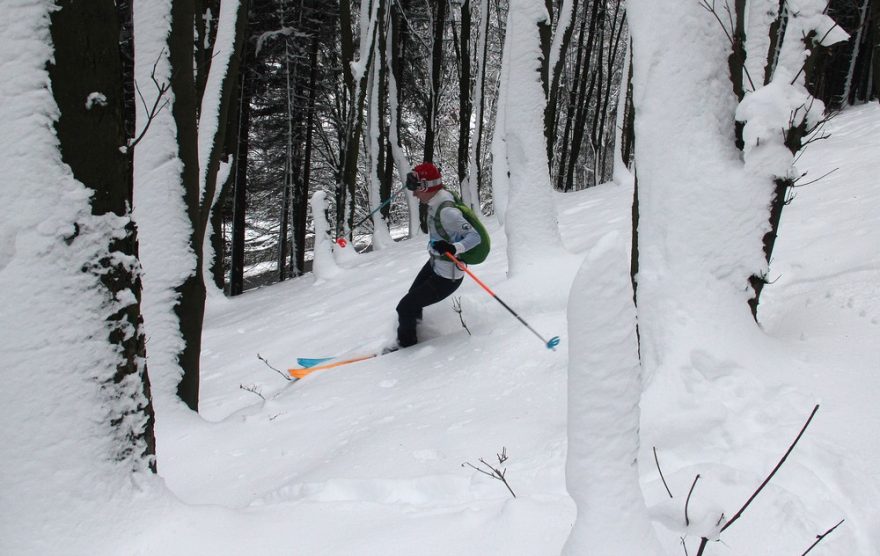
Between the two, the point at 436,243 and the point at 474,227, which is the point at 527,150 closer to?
the point at 474,227

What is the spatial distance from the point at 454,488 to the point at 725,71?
8.21 feet

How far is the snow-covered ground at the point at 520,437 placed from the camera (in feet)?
6.49

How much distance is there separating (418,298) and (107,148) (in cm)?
307

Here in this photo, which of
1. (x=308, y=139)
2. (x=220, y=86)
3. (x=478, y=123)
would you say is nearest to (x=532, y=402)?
(x=220, y=86)

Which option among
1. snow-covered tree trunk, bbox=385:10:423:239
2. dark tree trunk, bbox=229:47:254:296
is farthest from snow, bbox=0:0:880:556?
dark tree trunk, bbox=229:47:254:296

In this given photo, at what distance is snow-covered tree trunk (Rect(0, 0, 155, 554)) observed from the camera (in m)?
2.08

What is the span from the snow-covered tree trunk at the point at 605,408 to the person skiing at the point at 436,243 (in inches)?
136

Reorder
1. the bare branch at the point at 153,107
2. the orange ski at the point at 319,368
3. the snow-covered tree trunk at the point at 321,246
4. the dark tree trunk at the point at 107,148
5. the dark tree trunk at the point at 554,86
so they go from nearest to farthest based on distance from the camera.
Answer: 1. the dark tree trunk at the point at 107,148
2. the bare branch at the point at 153,107
3. the orange ski at the point at 319,368
4. the dark tree trunk at the point at 554,86
5. the snow-covered tree trunk at the point at 321,246

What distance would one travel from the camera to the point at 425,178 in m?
4.96

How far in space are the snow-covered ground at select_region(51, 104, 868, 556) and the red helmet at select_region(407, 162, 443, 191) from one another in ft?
3.60

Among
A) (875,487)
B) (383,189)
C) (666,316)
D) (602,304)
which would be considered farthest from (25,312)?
(383,189)

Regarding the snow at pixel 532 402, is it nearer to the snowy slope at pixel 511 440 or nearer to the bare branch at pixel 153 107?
the snowy slope at pixel 511 440

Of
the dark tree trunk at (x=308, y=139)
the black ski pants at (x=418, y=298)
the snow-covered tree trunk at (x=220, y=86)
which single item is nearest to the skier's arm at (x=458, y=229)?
the black ski pants at (x=418, y=298)

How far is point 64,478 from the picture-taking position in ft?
6.95
